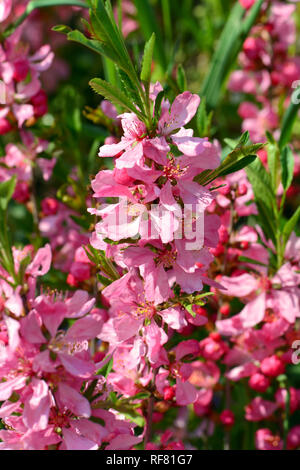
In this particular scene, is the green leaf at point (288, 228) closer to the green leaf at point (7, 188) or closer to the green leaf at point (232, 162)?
the green leaf at point (232, 162)

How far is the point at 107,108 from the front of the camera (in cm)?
123

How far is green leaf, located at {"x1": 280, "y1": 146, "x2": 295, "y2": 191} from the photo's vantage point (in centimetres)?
115

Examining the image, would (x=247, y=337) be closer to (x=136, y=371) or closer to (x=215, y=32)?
(x=136, y=371)

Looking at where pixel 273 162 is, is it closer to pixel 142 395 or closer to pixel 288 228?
pixel 288 228

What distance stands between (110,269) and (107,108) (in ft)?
1.36

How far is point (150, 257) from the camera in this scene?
34.7 inches

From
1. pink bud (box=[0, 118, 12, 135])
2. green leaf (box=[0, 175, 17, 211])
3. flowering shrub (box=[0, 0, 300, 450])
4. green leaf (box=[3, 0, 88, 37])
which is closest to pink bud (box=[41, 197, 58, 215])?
flowering shrub (box=[0, 0, 300, 450])

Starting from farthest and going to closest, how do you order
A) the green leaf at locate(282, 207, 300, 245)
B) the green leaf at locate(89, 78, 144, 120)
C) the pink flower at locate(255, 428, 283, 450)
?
the pink flower at locate(255, 428, 283, 450) → the green leaf at locate(282, 207, 300, 245) → the green leaf at locate(89, 78, 144, 120)

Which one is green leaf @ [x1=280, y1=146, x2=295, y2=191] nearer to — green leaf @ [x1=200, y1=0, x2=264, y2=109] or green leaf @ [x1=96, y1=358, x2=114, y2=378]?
green leaf @ [x1=200, y1=0, x2=264, y2=109]

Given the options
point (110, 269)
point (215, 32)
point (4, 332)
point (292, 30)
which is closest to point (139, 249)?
point (110, 269)

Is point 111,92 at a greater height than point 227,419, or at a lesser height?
greater

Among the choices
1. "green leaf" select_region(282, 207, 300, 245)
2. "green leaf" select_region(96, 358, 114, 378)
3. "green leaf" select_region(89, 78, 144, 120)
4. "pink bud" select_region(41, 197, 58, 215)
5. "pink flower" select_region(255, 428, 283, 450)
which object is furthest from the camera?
"pink bud" select_region(41, 197, 58, 215)

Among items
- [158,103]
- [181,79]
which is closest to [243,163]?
[158,103]

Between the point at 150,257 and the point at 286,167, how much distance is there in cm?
42
